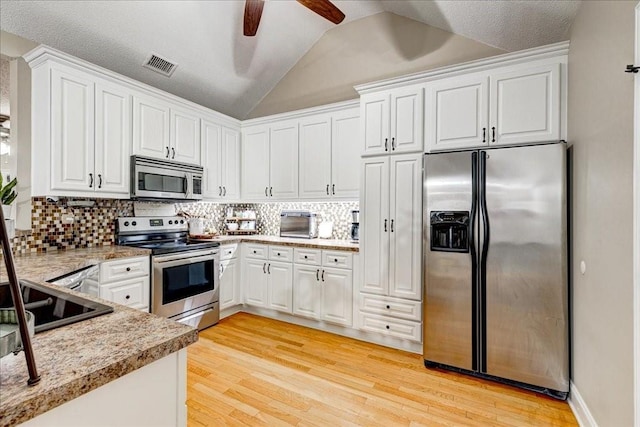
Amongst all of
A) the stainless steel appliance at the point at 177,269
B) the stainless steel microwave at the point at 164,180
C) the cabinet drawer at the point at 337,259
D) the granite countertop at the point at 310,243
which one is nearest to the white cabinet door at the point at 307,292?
the cabinet drawer at the point at 337,259

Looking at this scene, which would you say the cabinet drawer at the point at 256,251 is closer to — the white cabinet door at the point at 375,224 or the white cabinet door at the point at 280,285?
the white cabinet door at the point at 280,285

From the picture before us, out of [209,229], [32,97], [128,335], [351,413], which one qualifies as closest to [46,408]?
[128,335]

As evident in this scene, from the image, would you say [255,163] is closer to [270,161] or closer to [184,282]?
[270,161]

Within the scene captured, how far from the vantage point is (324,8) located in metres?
2.27

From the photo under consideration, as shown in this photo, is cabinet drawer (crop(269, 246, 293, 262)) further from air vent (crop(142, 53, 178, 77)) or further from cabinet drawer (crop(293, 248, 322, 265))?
air vent (crop(142, 53, 178, 77))

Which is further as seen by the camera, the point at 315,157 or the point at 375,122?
the point at 315,157

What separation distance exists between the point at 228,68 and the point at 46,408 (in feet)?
13.0

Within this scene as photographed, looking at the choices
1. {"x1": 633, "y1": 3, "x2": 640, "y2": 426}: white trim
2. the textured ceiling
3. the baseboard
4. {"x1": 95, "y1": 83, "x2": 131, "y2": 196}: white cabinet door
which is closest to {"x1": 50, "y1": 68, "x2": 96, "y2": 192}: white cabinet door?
{"x1": 95, "y1": 83, "x2": 131, "y2": 196}: white cabinet door

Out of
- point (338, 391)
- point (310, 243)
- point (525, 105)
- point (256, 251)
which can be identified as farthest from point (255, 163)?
point (525, 105)

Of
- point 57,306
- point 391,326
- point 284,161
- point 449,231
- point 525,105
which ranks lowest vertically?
point 391,326

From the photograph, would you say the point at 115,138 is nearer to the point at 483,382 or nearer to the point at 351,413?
the point at 351,413

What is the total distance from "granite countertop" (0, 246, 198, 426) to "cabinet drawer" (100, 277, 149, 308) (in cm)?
175

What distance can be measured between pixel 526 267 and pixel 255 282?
8.96 feet

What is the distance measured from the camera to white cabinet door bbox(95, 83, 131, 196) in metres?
2.78
